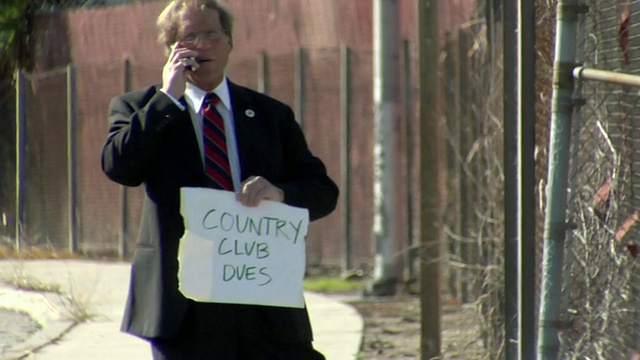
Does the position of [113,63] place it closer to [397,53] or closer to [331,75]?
[331,75]

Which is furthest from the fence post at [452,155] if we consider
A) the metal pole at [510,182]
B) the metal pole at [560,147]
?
the metal pole at [560,147]

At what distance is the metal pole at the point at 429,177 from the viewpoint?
232 inches

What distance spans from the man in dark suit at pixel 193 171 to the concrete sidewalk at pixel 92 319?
290cm

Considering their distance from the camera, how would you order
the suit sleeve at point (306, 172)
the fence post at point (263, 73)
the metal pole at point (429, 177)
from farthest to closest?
the fence post at point (263, 73)
the metal pole at point (429, 177)
the suit sleeve at point (306, 172)

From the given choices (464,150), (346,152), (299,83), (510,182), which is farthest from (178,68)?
(299,83)

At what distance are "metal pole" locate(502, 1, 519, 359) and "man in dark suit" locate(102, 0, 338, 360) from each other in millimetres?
740

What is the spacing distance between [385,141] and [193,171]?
19.9 feet

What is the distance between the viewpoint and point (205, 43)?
4.33 m

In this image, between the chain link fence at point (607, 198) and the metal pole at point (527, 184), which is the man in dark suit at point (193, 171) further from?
the chain link fence at point (607, 198)

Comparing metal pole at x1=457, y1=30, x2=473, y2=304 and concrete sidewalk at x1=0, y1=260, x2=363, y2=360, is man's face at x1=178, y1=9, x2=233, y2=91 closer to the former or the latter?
concrete sidewalk at x1=0, y1=260, x2=363, y2=360

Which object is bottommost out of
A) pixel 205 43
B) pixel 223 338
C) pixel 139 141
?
pixel 223 338

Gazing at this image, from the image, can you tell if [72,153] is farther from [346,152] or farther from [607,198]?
[607,198]

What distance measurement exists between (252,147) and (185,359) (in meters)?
0.70

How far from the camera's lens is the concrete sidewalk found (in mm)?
7477
